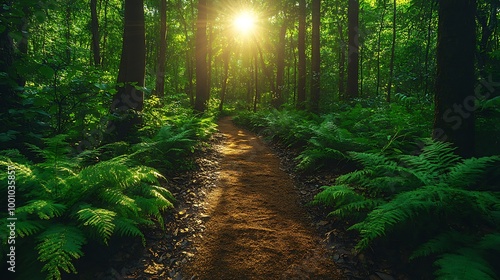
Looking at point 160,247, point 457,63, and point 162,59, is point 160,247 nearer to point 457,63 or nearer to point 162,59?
point 457,63

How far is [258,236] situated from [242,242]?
0.89 ft

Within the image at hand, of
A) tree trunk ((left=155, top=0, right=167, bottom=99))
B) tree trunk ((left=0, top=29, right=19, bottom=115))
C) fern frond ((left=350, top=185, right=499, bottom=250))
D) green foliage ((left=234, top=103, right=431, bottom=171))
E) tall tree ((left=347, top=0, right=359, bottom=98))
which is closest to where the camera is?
fern frond ((left=350, top=185, right=499, bottom=250))

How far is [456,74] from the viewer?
418cm

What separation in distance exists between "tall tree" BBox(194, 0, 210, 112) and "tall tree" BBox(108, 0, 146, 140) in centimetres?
608

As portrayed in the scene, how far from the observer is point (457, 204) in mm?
3182

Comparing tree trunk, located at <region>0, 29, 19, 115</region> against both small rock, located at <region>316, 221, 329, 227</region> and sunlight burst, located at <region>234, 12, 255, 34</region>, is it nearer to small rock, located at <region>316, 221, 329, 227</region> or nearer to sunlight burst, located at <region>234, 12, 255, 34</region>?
small rock, located at <region>316, 221, 329, 227</region>

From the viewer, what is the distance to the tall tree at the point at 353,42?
12152mm

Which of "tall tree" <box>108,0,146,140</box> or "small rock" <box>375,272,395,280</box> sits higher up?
"tall tree" <box>108,0,146,140</box>

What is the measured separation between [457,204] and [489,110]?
332 cm

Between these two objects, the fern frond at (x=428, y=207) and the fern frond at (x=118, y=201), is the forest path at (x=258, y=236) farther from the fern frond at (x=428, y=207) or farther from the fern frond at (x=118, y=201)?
the fern frond at (x=118, y=201)

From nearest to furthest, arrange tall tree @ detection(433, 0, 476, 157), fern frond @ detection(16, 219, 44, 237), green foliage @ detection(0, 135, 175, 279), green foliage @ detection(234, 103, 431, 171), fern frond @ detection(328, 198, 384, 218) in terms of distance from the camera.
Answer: fern frond @ detection(16, 219, 44, 237) < green foliage @ detection(0, 135, 175, 279) < fern frond @ detection(328, 198, 384, 218) < tall tree @ detection(433, 0, 476, 157) < green foliage @ detection(234, 103, 431, 171)

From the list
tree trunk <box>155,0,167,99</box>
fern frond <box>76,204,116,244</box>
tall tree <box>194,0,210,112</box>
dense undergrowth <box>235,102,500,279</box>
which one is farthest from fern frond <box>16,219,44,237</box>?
tree trunk <box>155,0,167,99</box>

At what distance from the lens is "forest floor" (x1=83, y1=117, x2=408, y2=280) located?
320 cm

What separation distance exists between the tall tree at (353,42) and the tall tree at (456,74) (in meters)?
8.64
